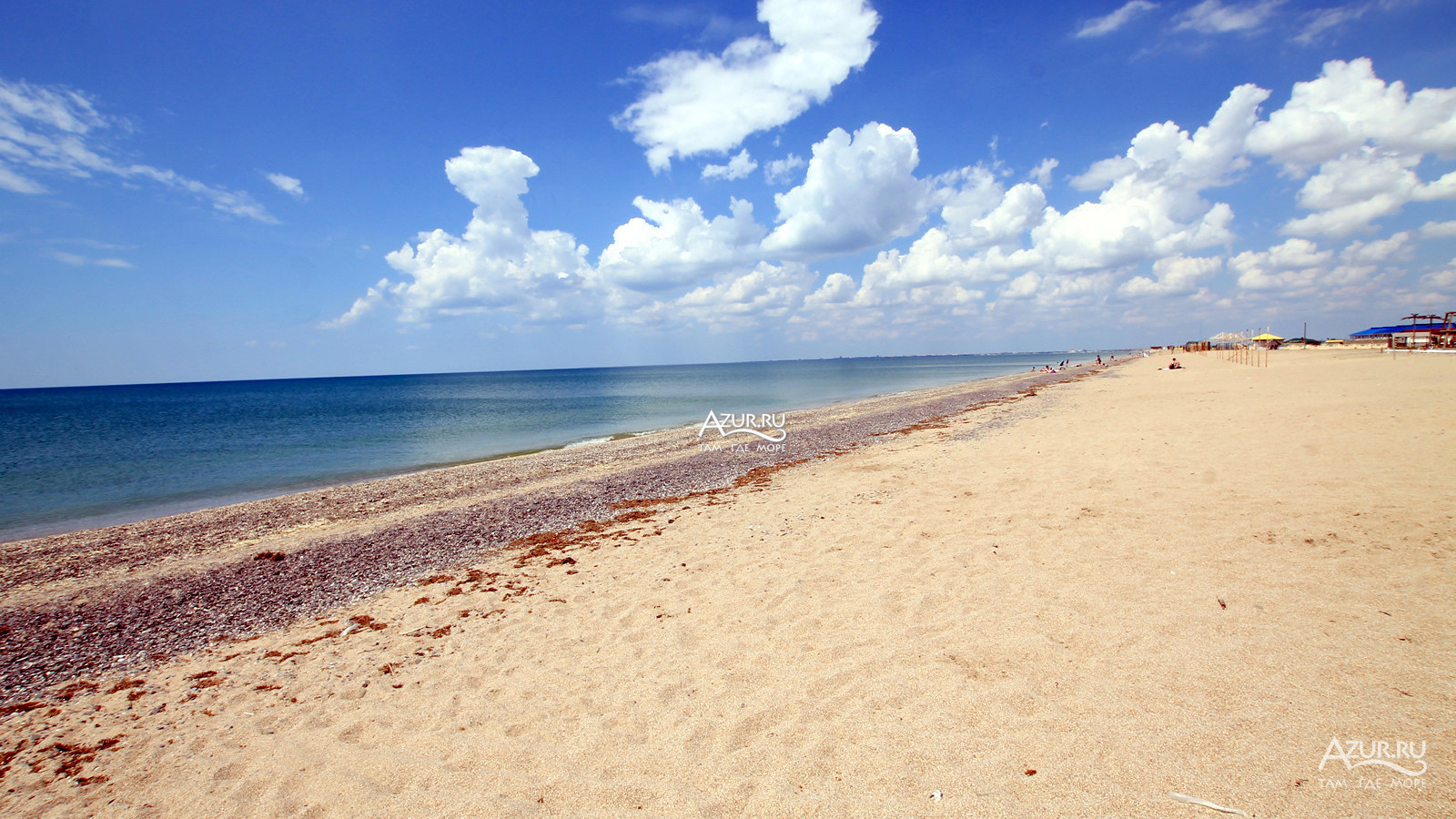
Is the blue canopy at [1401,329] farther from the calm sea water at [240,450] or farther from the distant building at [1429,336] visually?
the calm sea water at [240,450]

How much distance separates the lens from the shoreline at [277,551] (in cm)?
701

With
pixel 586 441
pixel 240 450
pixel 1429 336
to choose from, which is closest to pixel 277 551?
pixel 586 441

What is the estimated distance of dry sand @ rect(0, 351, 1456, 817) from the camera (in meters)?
3.41

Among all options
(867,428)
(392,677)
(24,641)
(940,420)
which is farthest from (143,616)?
(940,420)

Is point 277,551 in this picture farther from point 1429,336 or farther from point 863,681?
point 1429,336

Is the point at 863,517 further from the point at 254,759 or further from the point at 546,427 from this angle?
the point at 546,427

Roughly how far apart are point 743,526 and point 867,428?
536 inches

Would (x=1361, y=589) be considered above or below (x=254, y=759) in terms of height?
above

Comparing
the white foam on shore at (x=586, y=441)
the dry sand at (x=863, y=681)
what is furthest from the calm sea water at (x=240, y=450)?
the dry sand at (x=863, y=681)

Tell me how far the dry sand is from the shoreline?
138 cm

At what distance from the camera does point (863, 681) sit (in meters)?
4.53

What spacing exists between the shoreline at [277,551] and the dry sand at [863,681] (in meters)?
1.38

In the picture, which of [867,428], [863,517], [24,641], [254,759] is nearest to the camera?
[254,759]

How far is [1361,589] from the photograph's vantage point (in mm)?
5184
